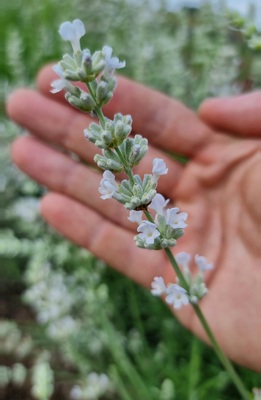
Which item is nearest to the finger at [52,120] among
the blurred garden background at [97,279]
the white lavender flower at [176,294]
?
the blurred garden background at [97,279]

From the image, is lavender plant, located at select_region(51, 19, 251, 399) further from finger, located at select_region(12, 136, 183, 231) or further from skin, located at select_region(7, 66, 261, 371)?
finger, located at select_region(12, 136, 183, 231)

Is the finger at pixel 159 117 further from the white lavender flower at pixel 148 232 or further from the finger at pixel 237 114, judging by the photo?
the white lavender flower at pixel 148 232

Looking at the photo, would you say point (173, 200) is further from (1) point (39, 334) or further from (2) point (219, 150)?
(1) point (39, 334)

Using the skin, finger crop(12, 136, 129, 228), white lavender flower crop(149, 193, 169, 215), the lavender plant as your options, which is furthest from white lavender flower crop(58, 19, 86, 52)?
finger crop(12, 136, 129, 228)

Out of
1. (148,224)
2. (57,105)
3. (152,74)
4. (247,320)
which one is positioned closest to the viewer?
(148,224)

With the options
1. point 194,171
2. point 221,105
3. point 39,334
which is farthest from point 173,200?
point 39,334

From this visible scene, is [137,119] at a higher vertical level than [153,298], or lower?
higher
